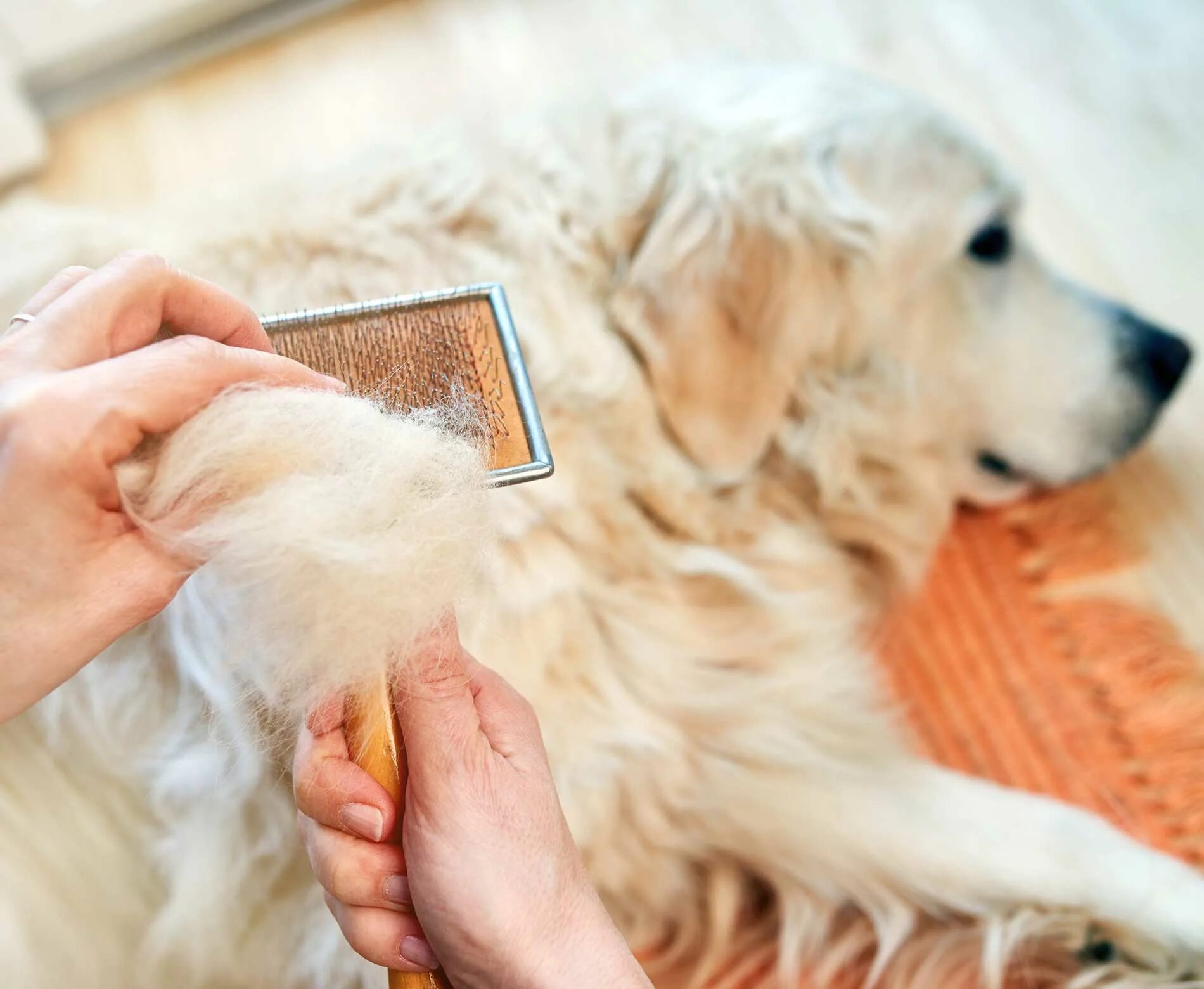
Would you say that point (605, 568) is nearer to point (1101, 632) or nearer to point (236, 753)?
point (236, 753)

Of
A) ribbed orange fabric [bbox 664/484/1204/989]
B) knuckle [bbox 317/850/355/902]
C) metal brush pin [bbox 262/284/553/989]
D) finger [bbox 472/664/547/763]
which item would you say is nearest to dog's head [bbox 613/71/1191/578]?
ribbed orange fabric [bbox 664/484/1204/989]

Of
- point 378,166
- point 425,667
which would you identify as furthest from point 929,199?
point 425,667

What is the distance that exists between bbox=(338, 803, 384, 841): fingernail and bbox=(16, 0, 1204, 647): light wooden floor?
1.27 metres

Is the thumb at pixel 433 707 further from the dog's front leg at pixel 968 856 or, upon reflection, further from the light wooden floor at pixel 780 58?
the light wooden floor at pixel 780 58

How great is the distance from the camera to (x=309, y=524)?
1.38 ft

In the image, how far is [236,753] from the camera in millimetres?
707

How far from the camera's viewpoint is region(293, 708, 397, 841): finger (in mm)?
496

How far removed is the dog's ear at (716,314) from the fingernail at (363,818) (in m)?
0.53

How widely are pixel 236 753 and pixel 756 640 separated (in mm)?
499

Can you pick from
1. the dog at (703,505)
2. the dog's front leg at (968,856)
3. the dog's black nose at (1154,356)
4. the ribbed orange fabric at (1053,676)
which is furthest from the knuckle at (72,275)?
the dog's black nose at (1154,356)

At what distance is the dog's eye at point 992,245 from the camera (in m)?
1.01

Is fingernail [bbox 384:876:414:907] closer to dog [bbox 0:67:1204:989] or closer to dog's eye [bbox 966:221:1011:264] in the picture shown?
dog [bbox 0:67:1204:989]

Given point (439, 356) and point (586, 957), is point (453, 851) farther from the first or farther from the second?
point (439, 356)

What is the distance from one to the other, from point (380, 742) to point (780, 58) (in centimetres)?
164
